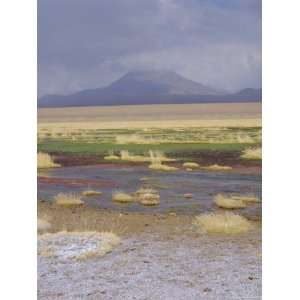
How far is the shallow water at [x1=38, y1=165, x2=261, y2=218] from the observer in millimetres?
4001

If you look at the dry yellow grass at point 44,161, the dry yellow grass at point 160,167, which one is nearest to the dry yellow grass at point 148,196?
the dry yellow grass at point 160,167

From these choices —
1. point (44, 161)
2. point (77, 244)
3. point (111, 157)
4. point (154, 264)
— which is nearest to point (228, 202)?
point (154, 264)

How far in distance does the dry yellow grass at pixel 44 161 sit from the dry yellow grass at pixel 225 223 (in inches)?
45.2

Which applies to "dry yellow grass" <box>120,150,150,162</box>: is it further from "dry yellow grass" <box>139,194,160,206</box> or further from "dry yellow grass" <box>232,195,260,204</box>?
"dry yellow grass" <box>232,195,260,204</box>

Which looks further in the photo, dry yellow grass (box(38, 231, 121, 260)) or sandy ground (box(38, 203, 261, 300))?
dry yellow grass (box(38, 231, 121, 260))

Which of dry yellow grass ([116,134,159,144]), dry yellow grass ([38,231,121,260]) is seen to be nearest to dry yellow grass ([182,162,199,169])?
dry yellow grass ([116,134,159,144])

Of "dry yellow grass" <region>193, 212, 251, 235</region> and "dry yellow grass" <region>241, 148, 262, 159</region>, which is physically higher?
"dry yellow grass" <region>241, 148, 262, 159</region>

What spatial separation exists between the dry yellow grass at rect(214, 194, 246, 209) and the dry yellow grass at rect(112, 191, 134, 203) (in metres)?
0.61

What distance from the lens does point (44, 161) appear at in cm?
413

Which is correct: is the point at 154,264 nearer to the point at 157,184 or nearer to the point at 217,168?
the point at 157,184

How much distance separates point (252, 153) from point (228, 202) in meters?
0.38

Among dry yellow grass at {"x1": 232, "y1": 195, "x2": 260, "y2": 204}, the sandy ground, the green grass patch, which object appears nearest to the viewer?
the sandy ground
